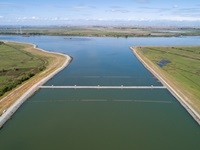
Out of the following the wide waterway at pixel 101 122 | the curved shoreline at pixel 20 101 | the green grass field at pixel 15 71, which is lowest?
the wide waterway at pixel 101 122

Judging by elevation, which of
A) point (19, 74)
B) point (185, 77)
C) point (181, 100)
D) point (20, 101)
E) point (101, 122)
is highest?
point (185, 77)

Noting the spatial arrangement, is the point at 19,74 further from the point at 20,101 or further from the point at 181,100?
the point at 181,100

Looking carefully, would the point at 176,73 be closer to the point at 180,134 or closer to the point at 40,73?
the point at 180,134

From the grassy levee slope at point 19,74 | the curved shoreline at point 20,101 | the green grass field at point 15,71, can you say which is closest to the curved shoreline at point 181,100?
the curved shoreline at point 20,101

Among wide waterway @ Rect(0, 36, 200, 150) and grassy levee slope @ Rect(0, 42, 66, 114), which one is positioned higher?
grassy levee slope @ Rect(0, 42, 66, 114)

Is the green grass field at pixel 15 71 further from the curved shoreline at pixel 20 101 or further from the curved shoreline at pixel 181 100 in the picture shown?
the curved shoreline at pixel 181 100

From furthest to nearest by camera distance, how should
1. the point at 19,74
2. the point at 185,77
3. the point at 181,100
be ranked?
the point at 19,74, the point at 185,77, the point at 181,100

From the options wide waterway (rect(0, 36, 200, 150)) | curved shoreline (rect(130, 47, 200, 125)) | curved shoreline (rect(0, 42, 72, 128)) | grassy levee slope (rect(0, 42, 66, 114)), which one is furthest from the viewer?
grassy levee slope (rect(0, 42, 66, 114))

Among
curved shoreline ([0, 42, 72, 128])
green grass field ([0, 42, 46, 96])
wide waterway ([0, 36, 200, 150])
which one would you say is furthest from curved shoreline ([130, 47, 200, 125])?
green grass field ([0, 42, 46, 96])

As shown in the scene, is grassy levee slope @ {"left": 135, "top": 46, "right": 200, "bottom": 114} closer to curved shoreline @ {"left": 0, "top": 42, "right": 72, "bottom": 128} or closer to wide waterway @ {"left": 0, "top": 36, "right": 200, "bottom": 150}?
wide waterway @ {"left": 0, "top": 36, "right": 200, "bottom": 150}

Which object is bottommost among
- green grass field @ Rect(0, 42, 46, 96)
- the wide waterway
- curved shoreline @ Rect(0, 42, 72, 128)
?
the wide waterway

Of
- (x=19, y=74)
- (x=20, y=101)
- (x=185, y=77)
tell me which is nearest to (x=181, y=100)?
(x=185, y=77)

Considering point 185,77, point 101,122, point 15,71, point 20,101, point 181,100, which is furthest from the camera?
point 15,71
